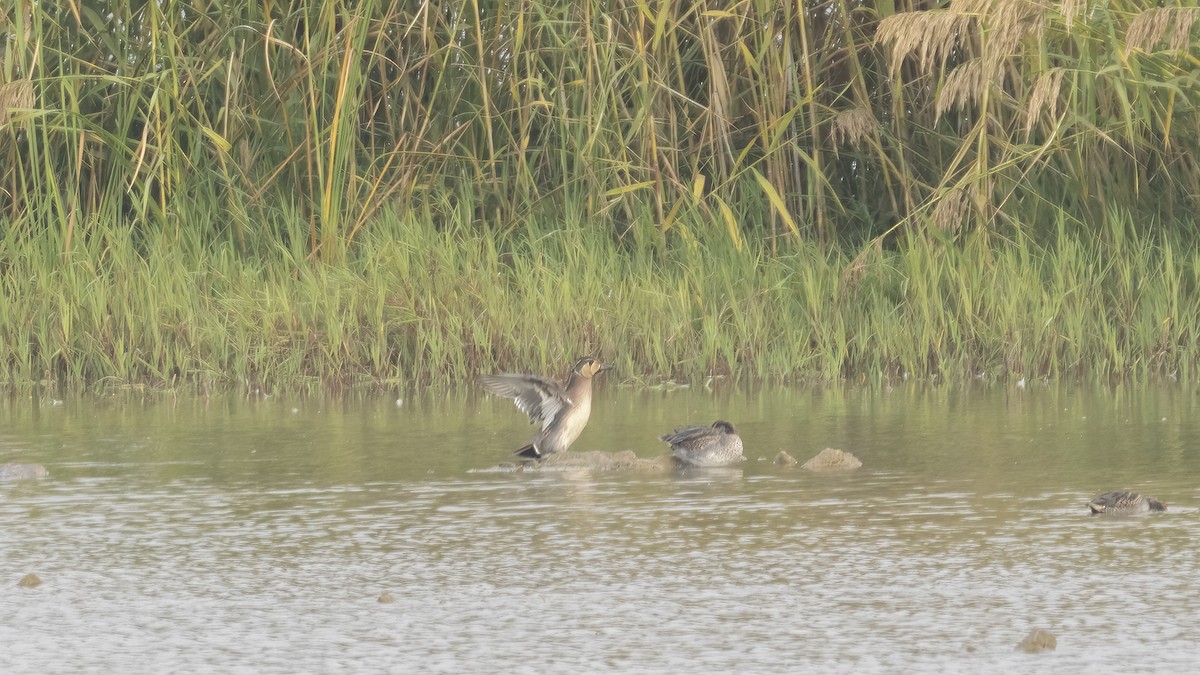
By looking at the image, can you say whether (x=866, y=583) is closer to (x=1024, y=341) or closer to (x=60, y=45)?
(x=1024, y=341)

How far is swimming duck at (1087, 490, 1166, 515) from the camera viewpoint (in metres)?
5.91

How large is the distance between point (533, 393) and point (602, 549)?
2.52 meters

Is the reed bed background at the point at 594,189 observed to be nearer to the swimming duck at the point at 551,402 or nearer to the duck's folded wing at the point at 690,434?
the swimming duck at the point at 551,402

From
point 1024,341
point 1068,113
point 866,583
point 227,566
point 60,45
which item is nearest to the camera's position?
point 866,583

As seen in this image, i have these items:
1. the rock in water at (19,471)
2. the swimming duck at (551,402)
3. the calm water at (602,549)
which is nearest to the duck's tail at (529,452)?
the swimming duck at (551,402)

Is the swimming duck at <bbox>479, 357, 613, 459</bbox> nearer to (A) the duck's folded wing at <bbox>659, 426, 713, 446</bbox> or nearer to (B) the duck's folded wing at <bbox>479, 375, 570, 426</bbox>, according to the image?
(B) the duck's folded wing at <bbox>479, 375, 570, 426</bbox>

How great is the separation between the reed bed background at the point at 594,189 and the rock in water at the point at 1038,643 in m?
5.76

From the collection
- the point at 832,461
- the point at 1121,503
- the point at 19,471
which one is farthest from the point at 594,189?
the point at 1121,503

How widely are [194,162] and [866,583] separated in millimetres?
7860

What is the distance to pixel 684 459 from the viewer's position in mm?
7387

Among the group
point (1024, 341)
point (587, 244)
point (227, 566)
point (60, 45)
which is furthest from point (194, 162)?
point (227, 566)

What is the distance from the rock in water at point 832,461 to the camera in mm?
7121

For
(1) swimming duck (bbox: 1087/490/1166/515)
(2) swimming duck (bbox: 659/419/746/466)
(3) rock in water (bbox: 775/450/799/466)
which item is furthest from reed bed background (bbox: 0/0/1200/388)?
(1) swimming duck (bbox: 1087/490/1166/515)

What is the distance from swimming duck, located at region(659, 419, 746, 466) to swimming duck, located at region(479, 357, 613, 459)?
51cm
